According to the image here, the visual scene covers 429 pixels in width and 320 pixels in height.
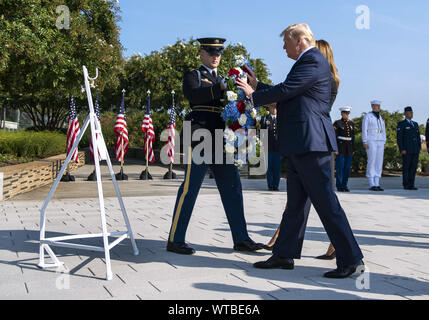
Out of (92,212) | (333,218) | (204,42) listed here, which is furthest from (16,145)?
(333,218)

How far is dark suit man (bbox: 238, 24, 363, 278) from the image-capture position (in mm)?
3662

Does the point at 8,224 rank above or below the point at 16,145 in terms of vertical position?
below

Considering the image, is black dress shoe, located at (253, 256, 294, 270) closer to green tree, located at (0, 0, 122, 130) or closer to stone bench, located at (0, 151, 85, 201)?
stone bench, located at (0, 151, 85, 201)

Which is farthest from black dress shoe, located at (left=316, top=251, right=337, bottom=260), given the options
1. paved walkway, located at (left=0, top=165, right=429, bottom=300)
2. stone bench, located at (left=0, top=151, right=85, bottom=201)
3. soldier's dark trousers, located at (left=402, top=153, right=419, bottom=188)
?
soldier's dark trousers, located at (left=402, top=153, right=419, bottom=188)

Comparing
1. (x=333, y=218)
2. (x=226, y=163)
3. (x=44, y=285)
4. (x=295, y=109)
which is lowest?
(x=44, y=285)

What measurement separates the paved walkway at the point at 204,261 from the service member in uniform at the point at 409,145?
483 cm

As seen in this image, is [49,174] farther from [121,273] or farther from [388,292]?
[388,292]

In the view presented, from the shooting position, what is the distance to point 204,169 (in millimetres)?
4562

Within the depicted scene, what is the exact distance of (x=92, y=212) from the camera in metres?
7.27

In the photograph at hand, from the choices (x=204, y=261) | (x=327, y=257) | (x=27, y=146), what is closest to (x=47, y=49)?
(x=27, y=146)

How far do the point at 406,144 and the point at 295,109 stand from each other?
981cm

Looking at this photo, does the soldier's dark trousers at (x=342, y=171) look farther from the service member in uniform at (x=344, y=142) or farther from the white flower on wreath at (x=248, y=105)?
the white flower on wreath at (x=248, y=105)

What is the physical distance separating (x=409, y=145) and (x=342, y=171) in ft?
7.92

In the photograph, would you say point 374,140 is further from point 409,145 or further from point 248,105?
point 248,105
